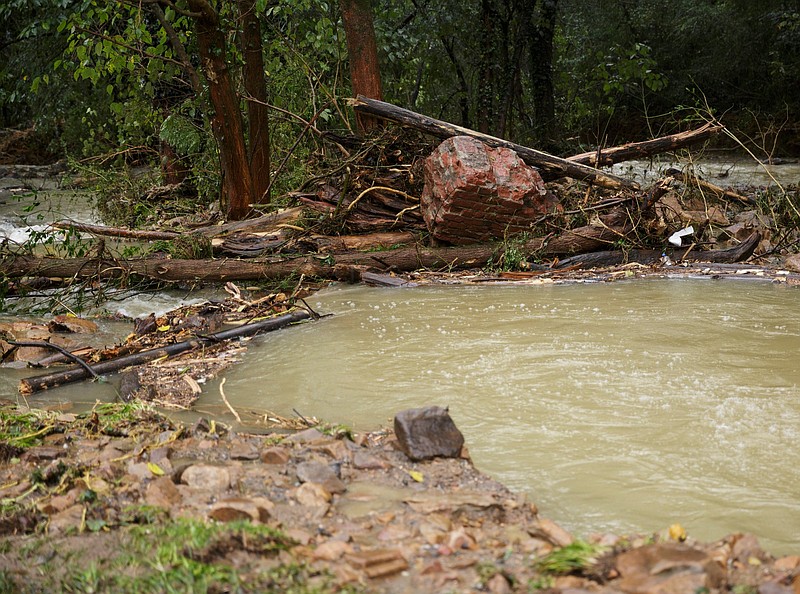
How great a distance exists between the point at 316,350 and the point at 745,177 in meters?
11.9

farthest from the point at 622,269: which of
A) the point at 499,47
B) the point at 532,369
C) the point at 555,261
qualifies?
the point at 499,47

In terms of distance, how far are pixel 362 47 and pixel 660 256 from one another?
14.6 ft

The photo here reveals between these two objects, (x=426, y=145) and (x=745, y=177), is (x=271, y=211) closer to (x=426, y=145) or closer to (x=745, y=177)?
(x=426, y=145)

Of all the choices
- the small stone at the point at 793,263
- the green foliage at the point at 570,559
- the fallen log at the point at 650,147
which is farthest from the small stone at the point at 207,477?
the fallen log at the point at 650,147

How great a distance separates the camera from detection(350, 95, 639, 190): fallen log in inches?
346

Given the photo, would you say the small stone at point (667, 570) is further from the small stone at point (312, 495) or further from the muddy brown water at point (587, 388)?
the small stone at point (312, 495)

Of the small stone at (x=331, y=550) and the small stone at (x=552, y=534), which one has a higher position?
the small stone at (x=331, y=550)

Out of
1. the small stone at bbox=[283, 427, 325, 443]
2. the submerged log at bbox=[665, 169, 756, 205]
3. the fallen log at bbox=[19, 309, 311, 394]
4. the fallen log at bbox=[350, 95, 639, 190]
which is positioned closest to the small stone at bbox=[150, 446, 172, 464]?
the small stone at bbox=[283, 427, 325, 443]

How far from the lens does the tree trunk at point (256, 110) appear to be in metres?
10.3

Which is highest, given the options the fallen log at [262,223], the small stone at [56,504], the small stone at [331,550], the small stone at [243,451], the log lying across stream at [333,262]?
the fallen log at [262,223]

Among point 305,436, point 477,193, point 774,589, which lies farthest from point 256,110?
point 774,589

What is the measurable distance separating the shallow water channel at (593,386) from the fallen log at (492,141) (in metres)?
2.03

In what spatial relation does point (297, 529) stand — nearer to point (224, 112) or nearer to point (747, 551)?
point (747, 551)

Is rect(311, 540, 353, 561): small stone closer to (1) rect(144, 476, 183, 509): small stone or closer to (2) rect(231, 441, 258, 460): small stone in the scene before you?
(1) rect(144, 476, 183, 509): small stone
